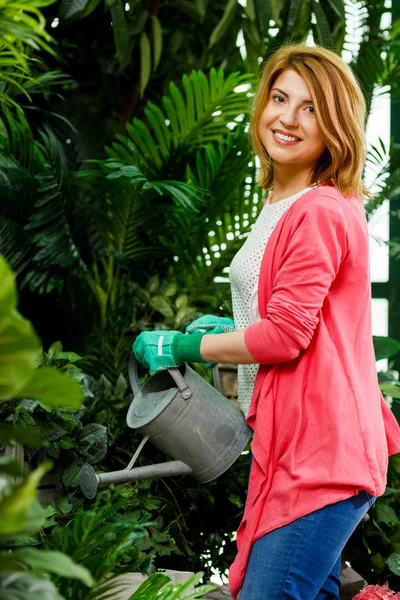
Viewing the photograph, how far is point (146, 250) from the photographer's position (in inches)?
116

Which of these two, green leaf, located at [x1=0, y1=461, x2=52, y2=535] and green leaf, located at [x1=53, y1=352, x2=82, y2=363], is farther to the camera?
green leaf, located at [x1=53, y1=352, x2=82, y2=363]

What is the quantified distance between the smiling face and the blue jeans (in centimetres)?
65

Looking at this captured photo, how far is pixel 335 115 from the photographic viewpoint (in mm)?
1543

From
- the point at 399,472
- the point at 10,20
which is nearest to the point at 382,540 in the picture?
the point at 399,472

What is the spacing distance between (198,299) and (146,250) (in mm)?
257

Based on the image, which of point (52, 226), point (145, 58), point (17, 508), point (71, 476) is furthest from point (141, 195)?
point (17, 508)

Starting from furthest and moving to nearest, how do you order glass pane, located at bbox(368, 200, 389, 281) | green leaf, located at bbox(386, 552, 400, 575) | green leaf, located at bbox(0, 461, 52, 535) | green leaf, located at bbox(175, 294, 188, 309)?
1. glass pane, located at bbox(368, 200, 389, 281)
2. green leaf, located at bbox(175, 294, 188, 309)
3. green leaf, located at bbox(386, 552, 400, 575)
4. green leaf, located at bbox(0, 461, 52, 535)

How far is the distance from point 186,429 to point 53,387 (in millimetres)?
915

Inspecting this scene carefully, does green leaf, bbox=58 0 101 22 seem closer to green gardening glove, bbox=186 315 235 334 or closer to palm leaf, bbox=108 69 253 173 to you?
palm leaf, bbox=108 69 253 173

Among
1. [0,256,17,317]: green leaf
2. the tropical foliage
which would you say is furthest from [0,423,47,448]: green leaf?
the tropical foliage

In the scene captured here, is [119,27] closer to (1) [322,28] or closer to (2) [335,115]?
(1) [322,28]

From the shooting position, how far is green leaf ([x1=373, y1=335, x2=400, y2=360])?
2789 mm

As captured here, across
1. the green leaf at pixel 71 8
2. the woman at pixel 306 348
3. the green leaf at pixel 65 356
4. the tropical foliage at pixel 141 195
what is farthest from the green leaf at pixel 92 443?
the green leaf at pixel 71 8

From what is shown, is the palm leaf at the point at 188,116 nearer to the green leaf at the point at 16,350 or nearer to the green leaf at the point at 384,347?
the green leaf at the point at 384,347
